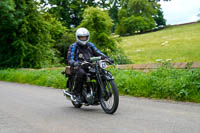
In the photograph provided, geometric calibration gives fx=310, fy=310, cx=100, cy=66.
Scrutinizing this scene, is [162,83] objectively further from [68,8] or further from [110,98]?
[68,8]

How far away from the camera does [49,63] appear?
22.4 metres

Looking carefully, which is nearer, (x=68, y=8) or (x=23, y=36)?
(x=23, y=36)

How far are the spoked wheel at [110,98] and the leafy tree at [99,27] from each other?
15.0 m

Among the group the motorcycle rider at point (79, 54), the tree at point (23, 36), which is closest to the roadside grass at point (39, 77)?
the tree at point (23, 36)

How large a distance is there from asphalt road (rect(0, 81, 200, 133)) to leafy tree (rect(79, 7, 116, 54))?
13.5 m

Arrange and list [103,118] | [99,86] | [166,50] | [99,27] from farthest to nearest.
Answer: [166,50], [99,27], [99,86], [103,118]

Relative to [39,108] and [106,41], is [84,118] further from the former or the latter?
[106,41]

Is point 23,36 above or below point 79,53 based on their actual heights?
above

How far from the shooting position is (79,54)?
697cm

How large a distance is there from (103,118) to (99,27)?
1611 centimetres

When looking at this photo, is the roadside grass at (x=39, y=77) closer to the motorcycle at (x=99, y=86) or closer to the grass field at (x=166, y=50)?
the motorcycle at (x=99, y=86)

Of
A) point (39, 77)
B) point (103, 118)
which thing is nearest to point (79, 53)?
point (103, 118)

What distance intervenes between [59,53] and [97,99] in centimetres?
2105

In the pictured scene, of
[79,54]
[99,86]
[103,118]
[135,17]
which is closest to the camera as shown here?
[103,118]
